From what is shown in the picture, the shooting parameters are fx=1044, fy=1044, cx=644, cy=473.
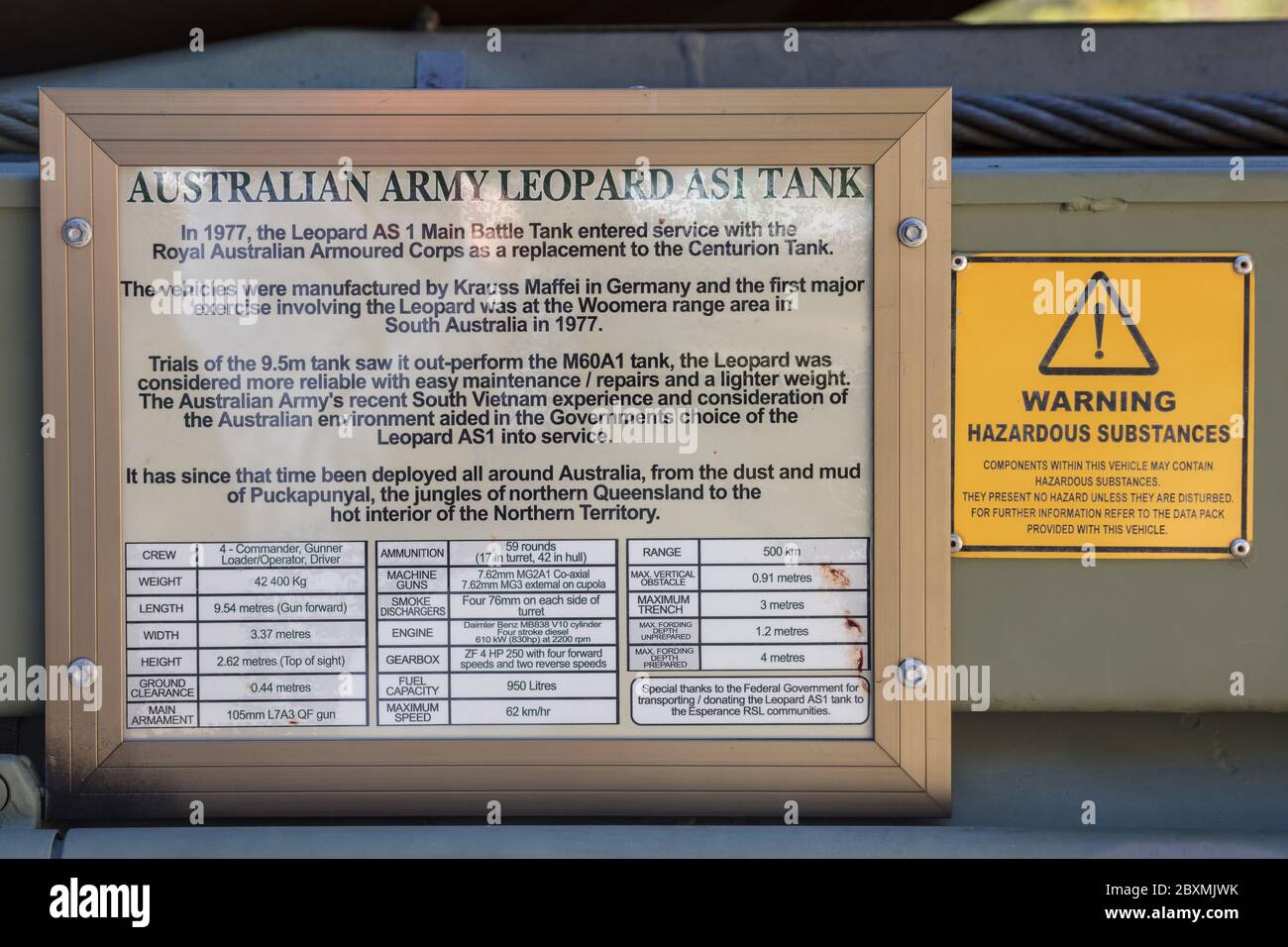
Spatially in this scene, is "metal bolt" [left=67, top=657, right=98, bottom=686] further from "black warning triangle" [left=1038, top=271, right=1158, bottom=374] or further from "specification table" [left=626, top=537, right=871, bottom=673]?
"black warning triangle" [left=1038, top=271, right=1158, bottom=374]

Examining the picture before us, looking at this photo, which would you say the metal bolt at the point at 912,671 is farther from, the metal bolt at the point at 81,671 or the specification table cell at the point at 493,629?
the metal bolt at the point at 81,671

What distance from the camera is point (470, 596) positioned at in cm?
150

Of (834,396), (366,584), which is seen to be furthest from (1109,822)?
(366,584)

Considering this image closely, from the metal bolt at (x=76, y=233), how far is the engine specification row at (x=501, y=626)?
45 centimetres

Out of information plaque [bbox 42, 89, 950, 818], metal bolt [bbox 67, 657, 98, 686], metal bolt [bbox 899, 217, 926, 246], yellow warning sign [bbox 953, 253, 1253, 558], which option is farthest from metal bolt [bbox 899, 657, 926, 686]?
metal bolt [bbox 67, 657, 98, 686]

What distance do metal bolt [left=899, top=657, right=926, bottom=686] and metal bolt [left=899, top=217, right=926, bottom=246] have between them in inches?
23.5

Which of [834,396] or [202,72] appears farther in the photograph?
[202,72]

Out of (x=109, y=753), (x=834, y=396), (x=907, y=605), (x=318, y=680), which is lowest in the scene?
(x=109, y=753)

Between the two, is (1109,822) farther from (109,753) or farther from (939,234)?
(109,753)

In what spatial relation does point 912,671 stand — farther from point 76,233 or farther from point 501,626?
point 76,233

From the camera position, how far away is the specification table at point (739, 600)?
1502 mm

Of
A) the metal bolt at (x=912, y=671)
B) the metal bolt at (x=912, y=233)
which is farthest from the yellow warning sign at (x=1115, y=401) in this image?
the metal bolt at (x=912, y=671)

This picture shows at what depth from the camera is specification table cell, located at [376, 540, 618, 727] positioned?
1501 millimetres

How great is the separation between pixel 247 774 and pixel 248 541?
0.34 m
